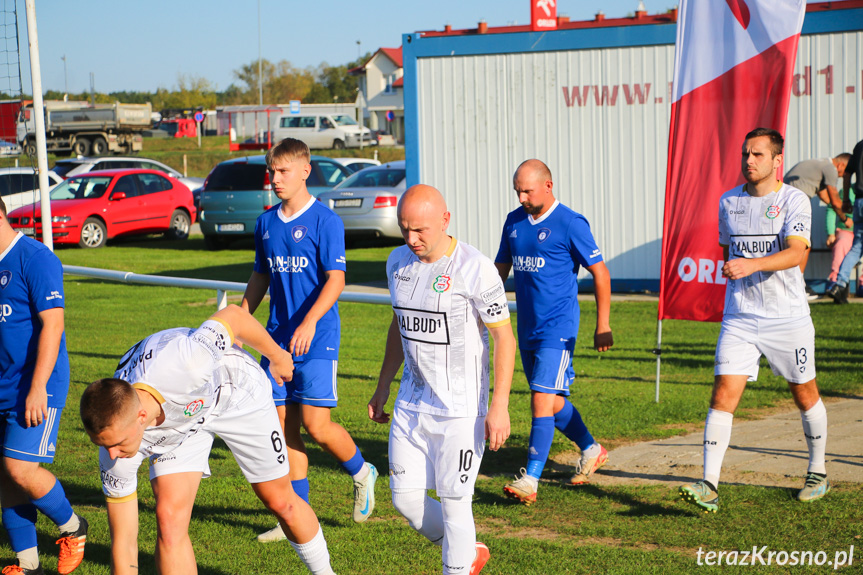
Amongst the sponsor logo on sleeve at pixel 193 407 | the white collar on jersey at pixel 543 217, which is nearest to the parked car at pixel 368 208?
the white collar on jersey at pixel 543 217

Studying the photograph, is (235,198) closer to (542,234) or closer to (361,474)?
(542,234)

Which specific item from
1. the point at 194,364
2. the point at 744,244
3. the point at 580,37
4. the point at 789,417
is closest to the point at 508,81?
the point at 580,37

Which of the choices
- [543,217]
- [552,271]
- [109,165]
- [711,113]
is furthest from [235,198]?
[552,271]

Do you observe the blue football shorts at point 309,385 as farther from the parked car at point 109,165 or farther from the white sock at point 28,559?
the parked car at point 109,165

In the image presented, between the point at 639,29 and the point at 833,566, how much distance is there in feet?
36.0

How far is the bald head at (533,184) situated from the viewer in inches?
225

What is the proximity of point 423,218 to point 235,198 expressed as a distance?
17.8m

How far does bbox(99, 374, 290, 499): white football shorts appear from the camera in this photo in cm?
395

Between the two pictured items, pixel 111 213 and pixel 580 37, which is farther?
pixel 111 213

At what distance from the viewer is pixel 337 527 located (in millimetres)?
5363

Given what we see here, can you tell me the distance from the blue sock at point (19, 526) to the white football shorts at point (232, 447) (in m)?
1.08

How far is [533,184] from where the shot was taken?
5742 millimetres

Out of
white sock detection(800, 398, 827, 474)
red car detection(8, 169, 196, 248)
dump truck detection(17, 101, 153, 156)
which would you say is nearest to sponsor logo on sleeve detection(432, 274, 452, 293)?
white sock detection(800, 398, 827, 474)

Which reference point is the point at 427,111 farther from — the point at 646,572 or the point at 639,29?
the point at 646,572
